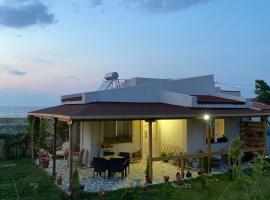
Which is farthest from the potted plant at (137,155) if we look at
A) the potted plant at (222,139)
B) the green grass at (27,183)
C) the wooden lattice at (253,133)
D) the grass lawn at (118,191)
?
→ the wooden lattice at (253,133)

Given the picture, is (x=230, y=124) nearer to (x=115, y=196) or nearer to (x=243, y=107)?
(x=243, y=107)

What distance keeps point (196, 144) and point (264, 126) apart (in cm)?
373

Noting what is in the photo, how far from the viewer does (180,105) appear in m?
16.7

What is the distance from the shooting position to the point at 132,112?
1366 centimetres

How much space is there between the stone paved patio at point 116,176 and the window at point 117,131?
1487 mm

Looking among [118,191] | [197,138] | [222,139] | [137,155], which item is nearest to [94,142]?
[137,155]

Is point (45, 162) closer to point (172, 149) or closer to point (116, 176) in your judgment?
point (116, 176)

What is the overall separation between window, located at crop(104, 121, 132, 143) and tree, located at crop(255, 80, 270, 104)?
27233 millimetres

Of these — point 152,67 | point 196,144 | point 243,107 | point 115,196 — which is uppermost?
point 152,67

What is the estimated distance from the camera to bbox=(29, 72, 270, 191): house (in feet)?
50.9

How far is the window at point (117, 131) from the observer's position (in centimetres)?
1731

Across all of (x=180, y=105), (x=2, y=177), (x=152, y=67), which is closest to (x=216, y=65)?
(x=152, y=67)

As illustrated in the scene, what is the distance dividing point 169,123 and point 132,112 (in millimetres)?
4700

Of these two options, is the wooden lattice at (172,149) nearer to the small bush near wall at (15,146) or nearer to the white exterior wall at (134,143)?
the white exterior wall at (134,143)
